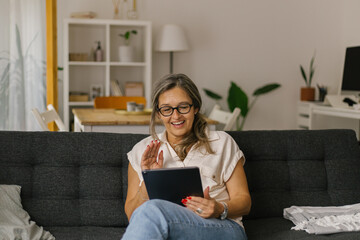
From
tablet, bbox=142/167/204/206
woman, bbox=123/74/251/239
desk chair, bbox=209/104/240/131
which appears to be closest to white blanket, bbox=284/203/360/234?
woman, bbox=123/74/251/239

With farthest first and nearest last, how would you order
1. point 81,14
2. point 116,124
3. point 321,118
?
1. point 321,118
2. point 81,14
3. point 116,124

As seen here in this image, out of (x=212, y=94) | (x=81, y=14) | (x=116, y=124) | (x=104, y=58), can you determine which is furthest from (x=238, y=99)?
(x=116, y=124)

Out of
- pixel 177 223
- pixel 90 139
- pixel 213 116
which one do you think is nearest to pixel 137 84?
pixel 213 116

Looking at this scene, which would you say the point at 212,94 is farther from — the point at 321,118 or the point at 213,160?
the point at 213,160

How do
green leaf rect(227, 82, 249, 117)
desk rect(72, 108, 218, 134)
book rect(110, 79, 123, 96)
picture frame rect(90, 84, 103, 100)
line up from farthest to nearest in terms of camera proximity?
green leaf rect(227, 82, 249, 117)
picture frame rect(90, 84, 103, 100)
book rect(110, 79, 123, 96)
desk rect(72, 108, 218, 134)

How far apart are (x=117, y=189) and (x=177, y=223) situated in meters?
0.61

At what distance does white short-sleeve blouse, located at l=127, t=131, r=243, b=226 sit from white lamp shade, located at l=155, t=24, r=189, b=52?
10.4 feet

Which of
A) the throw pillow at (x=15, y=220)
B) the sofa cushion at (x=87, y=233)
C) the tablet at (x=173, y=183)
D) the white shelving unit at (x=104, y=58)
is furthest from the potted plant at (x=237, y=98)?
the tablet at (x=173, y=183)

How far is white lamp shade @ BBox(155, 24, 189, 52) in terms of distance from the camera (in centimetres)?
515

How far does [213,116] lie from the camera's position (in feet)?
13.9

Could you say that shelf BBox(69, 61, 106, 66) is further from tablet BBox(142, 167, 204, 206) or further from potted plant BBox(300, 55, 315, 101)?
tablet BBox(142, 167, 204, 206)

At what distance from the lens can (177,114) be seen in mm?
2033

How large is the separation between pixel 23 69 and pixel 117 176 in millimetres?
2869

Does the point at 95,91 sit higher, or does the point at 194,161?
the point at 194,161
